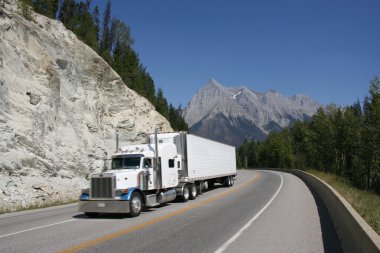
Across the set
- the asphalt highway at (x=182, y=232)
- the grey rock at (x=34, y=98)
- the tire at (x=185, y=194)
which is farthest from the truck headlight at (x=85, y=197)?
the grey rock at (x=34, y=98)

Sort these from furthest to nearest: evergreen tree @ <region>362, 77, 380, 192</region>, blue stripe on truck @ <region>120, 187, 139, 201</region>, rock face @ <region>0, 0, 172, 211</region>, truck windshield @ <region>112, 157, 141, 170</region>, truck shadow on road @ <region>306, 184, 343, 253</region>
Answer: evergreen tree @ <region>362, 77, 380, 192</region> < rock face @ <region>0, 0, 172, 211</region> < truck windshield @ <region>112, 157, 141, 170</region> < blue stripe on truck @ <region>120, 187, 139, 201</region> < truck shadow on road @ <region>306, 184, 343, 253</region>

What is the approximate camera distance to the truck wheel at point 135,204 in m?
15.1

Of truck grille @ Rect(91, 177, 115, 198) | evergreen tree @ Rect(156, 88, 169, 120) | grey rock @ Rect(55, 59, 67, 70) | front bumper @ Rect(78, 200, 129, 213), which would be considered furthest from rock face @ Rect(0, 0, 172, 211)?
Answer: evergreen tree @ Rect(156, 88, 169, 120)

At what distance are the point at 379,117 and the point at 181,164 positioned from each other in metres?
30.9

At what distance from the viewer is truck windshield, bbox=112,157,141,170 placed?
56.8 ft

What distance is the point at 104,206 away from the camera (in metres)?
15.0

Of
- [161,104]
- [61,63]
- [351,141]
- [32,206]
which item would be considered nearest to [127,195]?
[32,206]

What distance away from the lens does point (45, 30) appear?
1312 inches

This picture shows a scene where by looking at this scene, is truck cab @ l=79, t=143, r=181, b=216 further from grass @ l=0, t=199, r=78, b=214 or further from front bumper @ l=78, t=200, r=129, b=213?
grass @ l=0, t=199, r=78, b=214

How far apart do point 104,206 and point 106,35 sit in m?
64.0

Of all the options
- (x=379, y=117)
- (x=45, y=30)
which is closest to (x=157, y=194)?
(x=45, y=30)

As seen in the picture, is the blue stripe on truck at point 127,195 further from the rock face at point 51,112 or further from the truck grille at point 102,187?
the rock face at point 51,112

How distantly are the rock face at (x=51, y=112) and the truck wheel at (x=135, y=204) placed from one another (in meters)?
8.35

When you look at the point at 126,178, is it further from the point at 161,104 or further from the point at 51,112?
the point at 161,104
